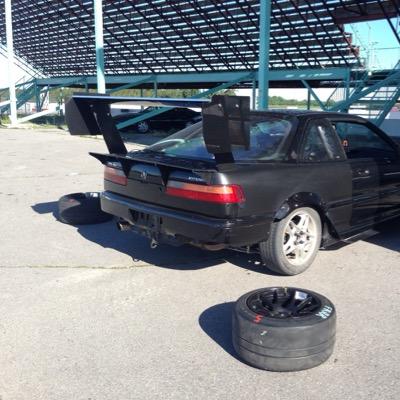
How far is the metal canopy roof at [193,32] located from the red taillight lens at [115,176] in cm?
1443

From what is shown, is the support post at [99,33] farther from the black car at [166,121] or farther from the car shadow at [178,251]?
the car shadow at [178,251]

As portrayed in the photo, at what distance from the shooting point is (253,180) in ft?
13.2

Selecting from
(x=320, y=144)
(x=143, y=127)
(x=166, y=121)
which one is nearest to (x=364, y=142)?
(x=320, y=144)

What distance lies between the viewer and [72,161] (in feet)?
43.0

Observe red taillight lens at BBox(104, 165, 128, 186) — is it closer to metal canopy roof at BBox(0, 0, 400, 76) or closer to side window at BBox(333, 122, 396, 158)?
side window at BBox(333, 122, 396, 158)

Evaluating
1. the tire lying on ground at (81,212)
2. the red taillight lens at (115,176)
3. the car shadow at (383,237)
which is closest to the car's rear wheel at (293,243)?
the car shadow at (383,237)

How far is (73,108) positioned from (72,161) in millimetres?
8224

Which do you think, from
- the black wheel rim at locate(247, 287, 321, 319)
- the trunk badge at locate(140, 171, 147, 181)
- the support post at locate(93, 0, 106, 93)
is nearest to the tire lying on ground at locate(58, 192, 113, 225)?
the trunk badge at locate(140, 171, 147, 181)

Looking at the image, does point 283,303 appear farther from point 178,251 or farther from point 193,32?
point 193,32

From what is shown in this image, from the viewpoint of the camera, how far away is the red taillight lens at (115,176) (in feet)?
15.5

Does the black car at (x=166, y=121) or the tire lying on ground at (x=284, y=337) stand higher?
the tire lying on ground at (x=284, y=337)

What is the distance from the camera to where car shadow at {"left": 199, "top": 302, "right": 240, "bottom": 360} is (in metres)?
3.33

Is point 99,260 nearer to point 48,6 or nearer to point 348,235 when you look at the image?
point 348,235

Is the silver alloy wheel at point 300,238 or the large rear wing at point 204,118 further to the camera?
the silver alloy wheel at point 300,238
